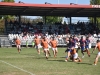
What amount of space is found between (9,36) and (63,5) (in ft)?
31.1

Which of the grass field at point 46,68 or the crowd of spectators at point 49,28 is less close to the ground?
the grass field at point 46,68

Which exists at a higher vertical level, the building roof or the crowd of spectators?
the building roof

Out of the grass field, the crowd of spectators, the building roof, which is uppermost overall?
the building roof

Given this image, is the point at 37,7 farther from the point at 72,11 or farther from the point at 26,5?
the point at 72,11

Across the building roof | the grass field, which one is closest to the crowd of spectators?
the building roof

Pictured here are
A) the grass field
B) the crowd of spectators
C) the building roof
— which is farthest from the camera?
the crowd of spectators

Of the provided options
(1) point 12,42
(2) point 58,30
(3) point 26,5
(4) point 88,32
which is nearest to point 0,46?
(1) point 12,42

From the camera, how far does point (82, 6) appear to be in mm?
48469

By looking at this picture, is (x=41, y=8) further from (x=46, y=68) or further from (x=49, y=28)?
(x=46, y=68)

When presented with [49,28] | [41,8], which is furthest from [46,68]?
[49,28]

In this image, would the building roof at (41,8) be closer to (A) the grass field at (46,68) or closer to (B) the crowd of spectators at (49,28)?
(B) the crowd of spectators at (49,28)

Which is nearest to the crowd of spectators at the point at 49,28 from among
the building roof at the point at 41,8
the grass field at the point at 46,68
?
the building roof at the point at 41,8

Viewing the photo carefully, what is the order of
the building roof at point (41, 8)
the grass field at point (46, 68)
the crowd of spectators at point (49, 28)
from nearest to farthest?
the grass field at point (46, 68) → the building roof at point (41, 8) → the crowd of spectators at point (49, 28)

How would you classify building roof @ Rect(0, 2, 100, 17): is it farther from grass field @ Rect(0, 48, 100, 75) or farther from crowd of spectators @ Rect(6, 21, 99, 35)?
grass field @ Rect(0, 48, 100, 75)
